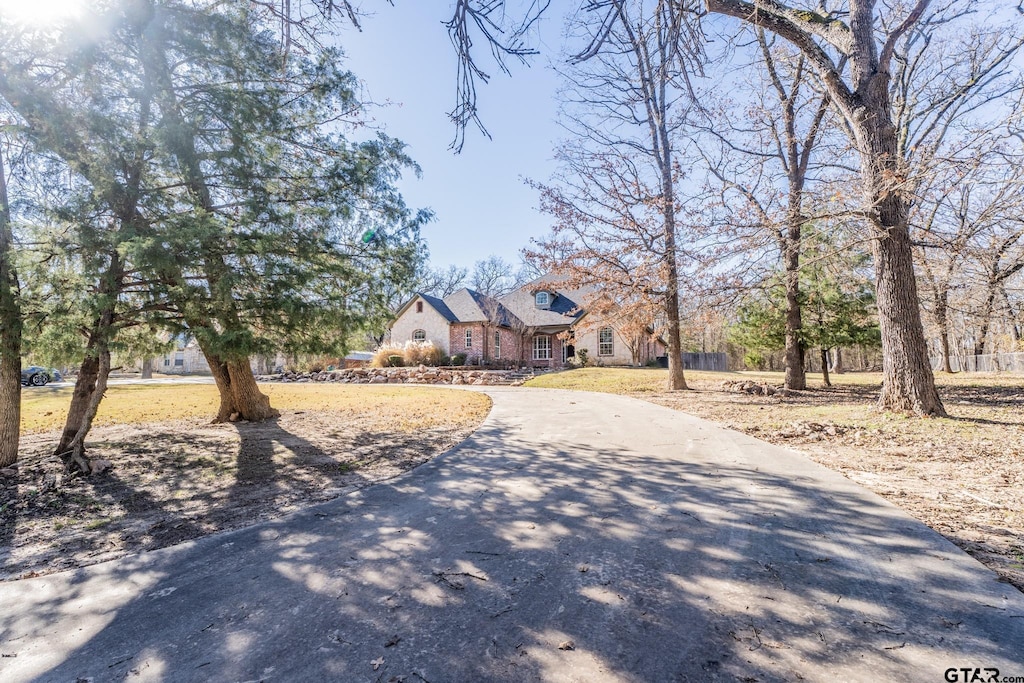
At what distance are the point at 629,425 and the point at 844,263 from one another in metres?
6.65

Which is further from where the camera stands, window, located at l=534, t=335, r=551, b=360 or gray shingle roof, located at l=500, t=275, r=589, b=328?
window, located at l=534, t=335, r=551, b=360

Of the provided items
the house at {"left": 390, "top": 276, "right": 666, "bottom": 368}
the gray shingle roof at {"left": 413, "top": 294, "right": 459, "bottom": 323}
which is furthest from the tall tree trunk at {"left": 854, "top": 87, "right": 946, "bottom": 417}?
the gray shingle roof at {"left": 413, "top": 294, "right": 459, "bottom": 323}

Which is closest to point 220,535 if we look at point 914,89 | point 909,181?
point 909,181

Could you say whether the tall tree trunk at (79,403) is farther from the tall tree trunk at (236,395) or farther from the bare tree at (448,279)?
the bare tree at (448,279)

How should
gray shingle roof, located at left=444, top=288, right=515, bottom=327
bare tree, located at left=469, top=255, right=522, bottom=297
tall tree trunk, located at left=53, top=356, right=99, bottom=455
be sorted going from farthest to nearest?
bare tree, located at left=469, top=255, right=522, bottom=297
gray shingle roof, located at left=444, top=288, right=515, bottom=327
tall tree trunk, located at left=53, top=356, right=99, bottom=455

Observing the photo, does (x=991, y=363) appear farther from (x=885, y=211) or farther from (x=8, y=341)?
(x=8, y=341)

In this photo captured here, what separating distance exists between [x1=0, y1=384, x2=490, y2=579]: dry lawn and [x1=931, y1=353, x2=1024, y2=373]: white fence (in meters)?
34.7

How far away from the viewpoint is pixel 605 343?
25.3 m

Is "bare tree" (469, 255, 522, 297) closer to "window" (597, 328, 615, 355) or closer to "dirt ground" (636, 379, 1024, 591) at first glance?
"window" (597, 328, 615, 355)

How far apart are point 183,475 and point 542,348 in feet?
75.5

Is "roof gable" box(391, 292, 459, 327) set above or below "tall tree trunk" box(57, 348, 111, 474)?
above

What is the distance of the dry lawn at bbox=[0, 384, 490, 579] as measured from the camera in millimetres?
3170

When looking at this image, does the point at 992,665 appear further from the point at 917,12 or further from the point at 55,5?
the point at 917,12

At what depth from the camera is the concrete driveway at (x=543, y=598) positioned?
5.54ft
